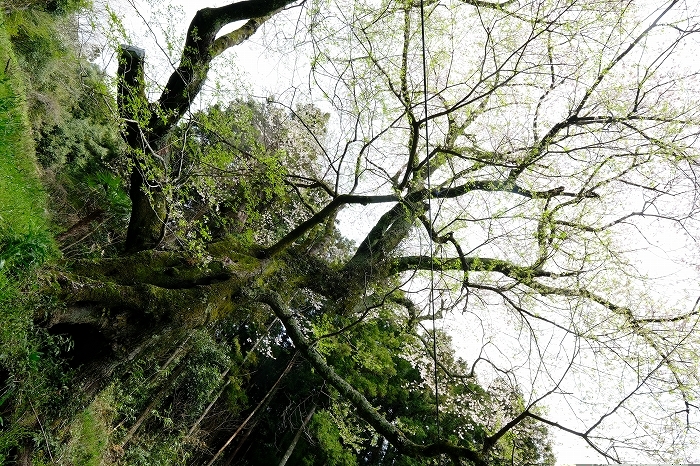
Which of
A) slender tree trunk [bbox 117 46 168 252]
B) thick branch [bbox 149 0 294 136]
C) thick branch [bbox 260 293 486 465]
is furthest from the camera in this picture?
thick branch [bbox 149 0 294 136]

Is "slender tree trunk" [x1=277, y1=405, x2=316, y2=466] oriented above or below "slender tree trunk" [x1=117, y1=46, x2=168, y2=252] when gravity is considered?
below

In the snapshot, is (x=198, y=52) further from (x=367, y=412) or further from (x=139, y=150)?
(x=367, y=412)

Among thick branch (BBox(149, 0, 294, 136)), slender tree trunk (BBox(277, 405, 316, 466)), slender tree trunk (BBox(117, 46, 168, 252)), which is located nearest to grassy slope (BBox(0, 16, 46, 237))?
slender tree trunk (BBox(117, 46, 168, 252))

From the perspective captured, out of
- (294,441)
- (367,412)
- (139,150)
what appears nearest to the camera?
(139,150)

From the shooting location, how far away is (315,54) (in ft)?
14.6

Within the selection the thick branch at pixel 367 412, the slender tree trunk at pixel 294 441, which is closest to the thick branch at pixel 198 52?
the thick branch at pixel 367 412

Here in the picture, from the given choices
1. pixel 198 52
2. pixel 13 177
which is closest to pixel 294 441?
pixel 13 177

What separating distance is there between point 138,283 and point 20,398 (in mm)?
1335

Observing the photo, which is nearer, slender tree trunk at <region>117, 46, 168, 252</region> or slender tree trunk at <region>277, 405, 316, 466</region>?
slender tree trunk at <region>117, 46, 168, 252</region>

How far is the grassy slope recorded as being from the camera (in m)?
3.36

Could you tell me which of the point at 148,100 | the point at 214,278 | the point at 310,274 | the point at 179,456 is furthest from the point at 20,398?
the point at 179,456

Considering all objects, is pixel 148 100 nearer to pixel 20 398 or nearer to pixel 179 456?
pixel 20 398

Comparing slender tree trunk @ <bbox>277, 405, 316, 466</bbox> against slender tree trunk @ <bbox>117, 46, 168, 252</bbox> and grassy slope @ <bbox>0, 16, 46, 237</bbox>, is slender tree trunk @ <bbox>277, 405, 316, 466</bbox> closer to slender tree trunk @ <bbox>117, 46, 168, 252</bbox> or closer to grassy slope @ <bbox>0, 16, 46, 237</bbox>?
slender tree trunk @ <bbox>117, 46, 168, 252</bbox>

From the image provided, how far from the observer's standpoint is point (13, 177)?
3.98m
